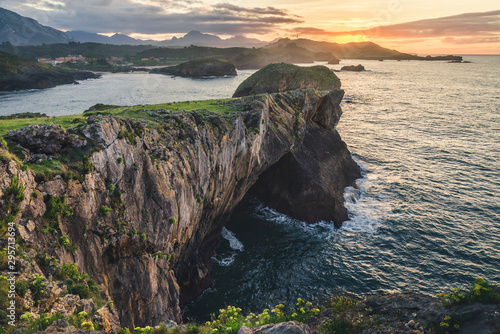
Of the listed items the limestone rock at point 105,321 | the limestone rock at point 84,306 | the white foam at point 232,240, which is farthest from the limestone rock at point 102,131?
the white foam at point 232,240

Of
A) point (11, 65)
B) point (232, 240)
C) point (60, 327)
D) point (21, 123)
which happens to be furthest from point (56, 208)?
point (11, 65)

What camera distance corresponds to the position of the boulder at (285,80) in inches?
3211

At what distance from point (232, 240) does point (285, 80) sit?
60.9 meters

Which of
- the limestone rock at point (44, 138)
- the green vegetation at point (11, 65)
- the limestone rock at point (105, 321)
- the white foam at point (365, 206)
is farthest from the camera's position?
the green vegetation at point (11, 65)

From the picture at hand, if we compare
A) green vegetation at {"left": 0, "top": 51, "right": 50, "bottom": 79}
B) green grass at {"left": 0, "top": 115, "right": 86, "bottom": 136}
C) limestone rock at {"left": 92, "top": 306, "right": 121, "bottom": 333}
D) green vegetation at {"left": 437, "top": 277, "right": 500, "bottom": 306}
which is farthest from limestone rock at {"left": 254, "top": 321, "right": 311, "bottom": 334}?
green vegetation at {"left": 0, "top": 51, "right": 50, "bottom": 79}

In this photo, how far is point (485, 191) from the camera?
42.5m

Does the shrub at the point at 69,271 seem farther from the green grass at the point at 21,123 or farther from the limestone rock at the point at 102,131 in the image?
the green grass at the point at 21,123

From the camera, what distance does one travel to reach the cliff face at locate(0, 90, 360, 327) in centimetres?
1470

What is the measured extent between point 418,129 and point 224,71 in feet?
457

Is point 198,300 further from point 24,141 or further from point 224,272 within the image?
point 24,141

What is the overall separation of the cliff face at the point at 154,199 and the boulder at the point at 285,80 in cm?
4531

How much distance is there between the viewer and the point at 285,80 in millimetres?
83312

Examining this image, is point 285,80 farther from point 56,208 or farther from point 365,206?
point 56,208

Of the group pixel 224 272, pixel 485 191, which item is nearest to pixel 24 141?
pixel 224 272
